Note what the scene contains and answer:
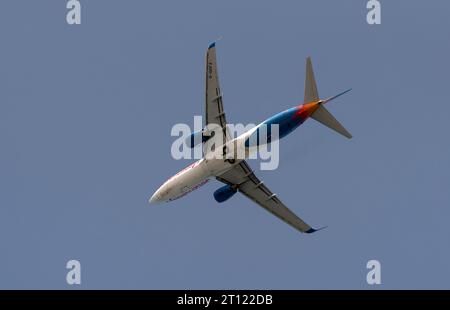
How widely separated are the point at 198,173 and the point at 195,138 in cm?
319

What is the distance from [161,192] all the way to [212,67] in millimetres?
11611

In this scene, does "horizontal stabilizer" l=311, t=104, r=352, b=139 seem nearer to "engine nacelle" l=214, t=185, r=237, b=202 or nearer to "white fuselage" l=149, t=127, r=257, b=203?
"white fuselage" l=149, t=127, r=257, b=203

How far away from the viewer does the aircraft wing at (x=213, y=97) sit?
7119 centimetres

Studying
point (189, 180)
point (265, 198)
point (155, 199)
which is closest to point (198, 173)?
point (189, 180)

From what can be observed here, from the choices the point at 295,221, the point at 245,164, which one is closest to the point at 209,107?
the point at 245,164

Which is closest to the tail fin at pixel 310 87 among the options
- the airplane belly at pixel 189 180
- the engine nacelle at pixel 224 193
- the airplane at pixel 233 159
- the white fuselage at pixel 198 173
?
the airplane at pixel 233 159

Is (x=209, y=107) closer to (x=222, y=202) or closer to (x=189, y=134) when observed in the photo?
(x=189, y=134)

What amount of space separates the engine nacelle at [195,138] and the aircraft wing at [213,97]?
1094mm

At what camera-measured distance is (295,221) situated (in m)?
81.6

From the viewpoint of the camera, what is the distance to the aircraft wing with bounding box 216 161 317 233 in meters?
80.1

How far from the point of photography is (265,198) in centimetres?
8138

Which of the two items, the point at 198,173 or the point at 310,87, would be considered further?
the point at 198,173

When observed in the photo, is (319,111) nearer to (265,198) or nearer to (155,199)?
(265,198)
